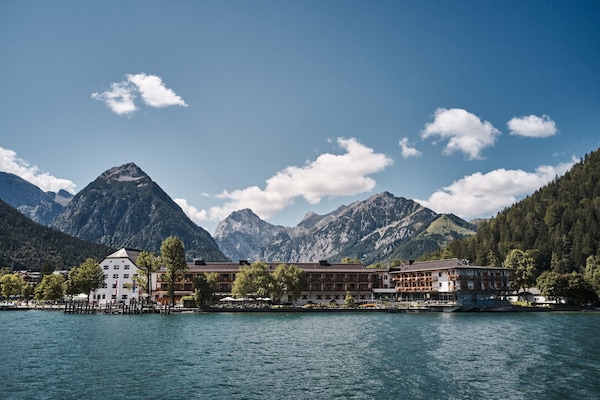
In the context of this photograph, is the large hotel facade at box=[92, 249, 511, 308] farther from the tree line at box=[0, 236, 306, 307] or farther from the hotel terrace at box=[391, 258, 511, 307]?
the tree line at box=[0, 236, 306, 307]

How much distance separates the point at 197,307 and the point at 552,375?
10532 cm

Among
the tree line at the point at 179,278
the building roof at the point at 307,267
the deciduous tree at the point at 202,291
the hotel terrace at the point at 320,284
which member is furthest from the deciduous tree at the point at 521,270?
the deciduous tree at the point at 202,291

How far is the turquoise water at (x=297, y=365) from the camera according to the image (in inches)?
1353

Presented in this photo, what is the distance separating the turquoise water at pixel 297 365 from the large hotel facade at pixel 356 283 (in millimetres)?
83494

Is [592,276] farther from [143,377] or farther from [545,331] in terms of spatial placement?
[143,377]

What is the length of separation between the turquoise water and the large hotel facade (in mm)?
83494

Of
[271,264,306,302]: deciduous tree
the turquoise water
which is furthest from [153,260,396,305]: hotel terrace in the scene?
Result: the turquoise water

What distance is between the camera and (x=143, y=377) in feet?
128

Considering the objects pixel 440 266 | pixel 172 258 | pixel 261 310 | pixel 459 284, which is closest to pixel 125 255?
pixel 172 258

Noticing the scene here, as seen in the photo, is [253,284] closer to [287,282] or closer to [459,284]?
[287,282]

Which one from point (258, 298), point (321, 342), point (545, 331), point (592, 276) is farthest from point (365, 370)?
point (592, 276)

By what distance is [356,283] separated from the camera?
6639 inches

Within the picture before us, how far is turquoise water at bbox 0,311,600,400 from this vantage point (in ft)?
113

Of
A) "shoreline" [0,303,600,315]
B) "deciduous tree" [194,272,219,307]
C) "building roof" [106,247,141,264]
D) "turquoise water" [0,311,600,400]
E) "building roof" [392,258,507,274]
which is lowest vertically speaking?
"shoreline" [0,303,600,315]
